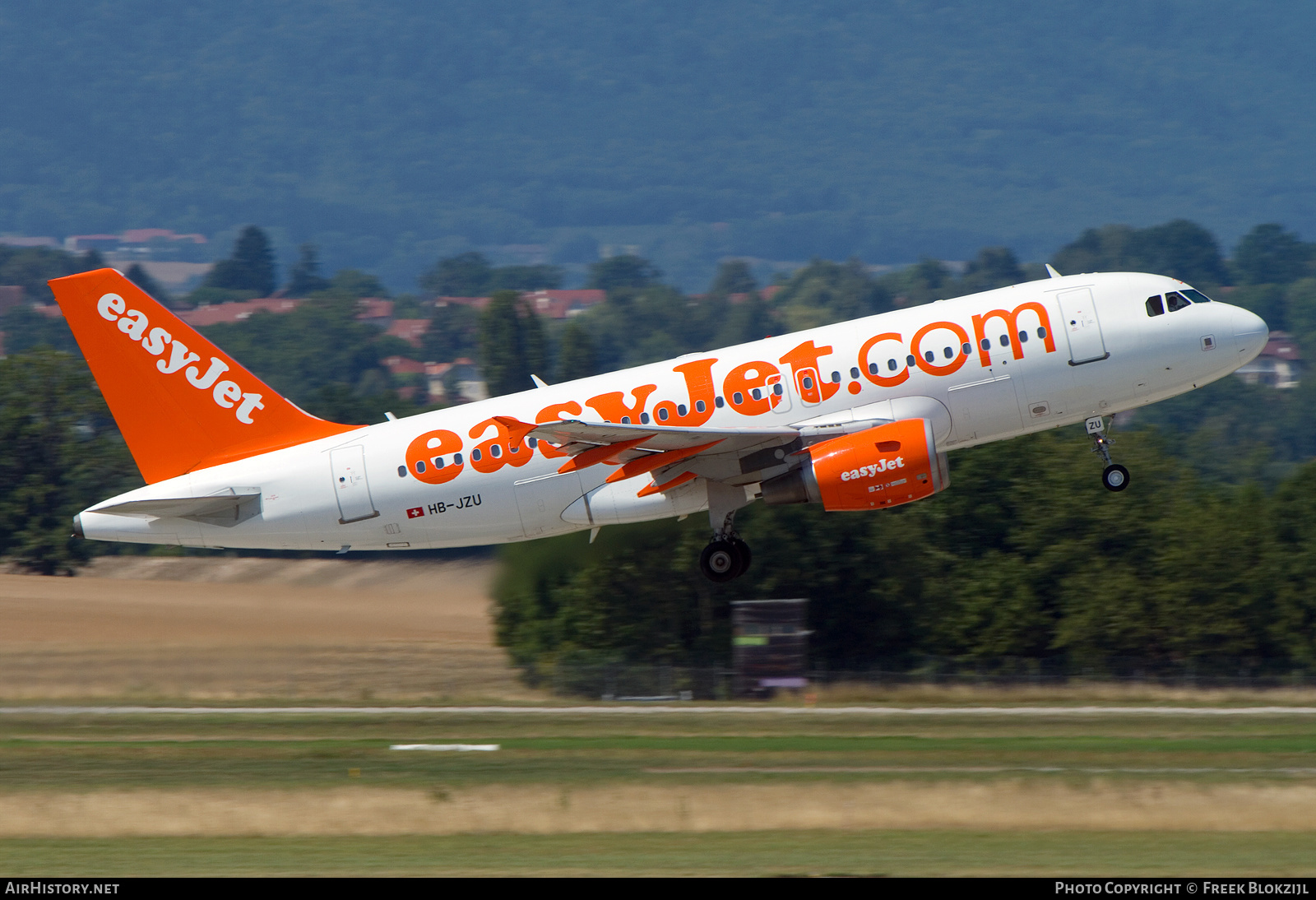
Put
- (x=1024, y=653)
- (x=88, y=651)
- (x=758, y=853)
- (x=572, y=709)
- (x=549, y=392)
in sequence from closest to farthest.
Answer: (x=758, y=853)
(x=549, y=392)
(x=88, y=651)
(x=572, y=709)
(x=1024, y=653)

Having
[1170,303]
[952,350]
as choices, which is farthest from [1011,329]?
[1170,303]

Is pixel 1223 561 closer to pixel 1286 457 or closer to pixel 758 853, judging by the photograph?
pixel 758 853

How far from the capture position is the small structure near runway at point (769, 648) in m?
48.4

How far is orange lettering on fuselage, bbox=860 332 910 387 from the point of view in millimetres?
33594

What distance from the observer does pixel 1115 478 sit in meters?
35.2

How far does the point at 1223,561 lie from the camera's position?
198ft

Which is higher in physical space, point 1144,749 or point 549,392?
point 549,392

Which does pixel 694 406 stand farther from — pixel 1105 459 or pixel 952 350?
pixel 1105 459

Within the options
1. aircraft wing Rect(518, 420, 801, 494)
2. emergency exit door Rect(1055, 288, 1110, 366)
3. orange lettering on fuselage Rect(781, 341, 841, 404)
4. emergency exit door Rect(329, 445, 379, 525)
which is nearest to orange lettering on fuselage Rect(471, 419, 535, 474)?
aircraft wing Rect(518, 420, 801, 494)

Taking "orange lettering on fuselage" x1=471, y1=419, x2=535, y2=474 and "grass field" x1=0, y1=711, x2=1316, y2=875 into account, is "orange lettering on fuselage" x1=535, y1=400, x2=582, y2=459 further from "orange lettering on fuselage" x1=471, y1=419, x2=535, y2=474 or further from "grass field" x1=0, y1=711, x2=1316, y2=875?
"grass field" x1=0, y1=711, x2=1316, y2=875

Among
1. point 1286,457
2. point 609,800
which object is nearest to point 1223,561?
point 609,800

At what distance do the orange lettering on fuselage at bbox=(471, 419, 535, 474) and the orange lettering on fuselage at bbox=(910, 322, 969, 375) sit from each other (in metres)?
8.89

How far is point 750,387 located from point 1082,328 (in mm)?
7370
